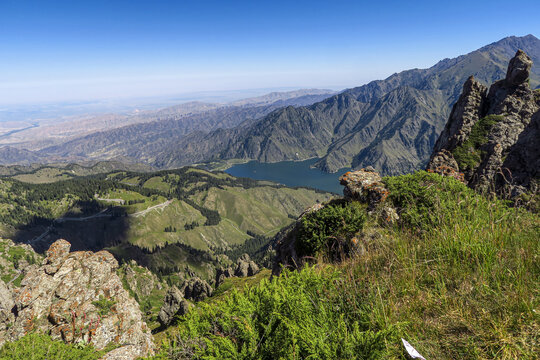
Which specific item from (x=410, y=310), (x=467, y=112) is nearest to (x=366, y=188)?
(x=410, y=310)

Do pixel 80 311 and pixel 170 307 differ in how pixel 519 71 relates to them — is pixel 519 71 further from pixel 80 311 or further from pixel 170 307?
pixel 170 307

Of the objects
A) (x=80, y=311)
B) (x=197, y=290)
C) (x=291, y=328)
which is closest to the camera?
(x=291, y=328)

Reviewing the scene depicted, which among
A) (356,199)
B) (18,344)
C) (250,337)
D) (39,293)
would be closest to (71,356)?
(18,344)

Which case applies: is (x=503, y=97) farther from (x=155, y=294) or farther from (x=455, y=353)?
(x=155, y=294)

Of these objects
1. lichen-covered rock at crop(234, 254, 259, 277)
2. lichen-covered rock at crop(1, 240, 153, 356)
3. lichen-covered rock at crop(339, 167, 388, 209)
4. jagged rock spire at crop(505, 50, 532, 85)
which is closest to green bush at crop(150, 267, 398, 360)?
lichen-covered rock at crop(339, 167, 388, 209)

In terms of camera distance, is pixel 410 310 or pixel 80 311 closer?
pixel 410 310

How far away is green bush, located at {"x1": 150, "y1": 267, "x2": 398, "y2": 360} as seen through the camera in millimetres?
3775

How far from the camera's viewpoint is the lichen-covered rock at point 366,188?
17.3 metres

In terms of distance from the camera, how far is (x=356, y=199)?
750 inches

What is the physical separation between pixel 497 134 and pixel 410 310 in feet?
166

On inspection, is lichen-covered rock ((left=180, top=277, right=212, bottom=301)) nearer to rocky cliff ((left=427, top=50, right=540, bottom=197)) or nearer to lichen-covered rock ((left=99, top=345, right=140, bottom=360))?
lichen-covered rock ((left=99, top=345, right=140, bottom=360))

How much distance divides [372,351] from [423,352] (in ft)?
2.32

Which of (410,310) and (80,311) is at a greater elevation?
(410,310)

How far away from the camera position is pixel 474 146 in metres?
37.9
